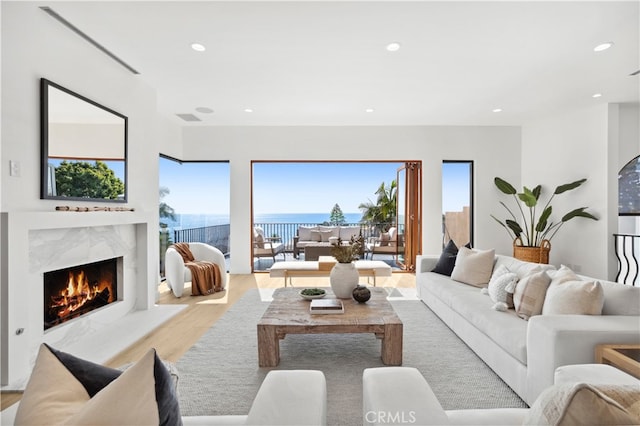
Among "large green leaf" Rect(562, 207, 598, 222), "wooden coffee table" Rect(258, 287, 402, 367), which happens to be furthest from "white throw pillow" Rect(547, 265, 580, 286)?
"large green leaf" Rect(562, 207, 598, 222)

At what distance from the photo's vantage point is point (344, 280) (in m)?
3.18

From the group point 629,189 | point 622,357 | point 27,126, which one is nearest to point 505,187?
point 629,189

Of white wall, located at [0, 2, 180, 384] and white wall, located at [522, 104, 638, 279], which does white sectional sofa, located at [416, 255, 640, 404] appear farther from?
white wall, located at [0, 2, 180, 384]

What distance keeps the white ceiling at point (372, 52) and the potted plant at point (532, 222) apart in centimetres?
140

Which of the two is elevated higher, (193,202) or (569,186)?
(569,186)

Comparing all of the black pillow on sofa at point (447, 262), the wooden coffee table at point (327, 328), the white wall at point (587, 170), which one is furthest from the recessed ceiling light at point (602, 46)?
the wooden coffee table at point (327, 328)

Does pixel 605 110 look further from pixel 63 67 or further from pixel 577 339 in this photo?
pixel 63 67

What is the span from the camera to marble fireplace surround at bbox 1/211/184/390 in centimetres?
226

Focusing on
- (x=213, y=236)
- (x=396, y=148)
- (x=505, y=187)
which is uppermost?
(x=396, y=148)

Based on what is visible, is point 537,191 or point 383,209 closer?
point 537,191

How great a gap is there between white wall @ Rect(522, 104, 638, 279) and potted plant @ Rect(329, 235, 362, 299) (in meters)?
4.15

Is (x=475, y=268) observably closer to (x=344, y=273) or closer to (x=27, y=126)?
(x=344, y=273)

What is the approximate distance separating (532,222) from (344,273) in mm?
4219

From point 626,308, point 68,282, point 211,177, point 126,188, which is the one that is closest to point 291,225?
point 211,177
